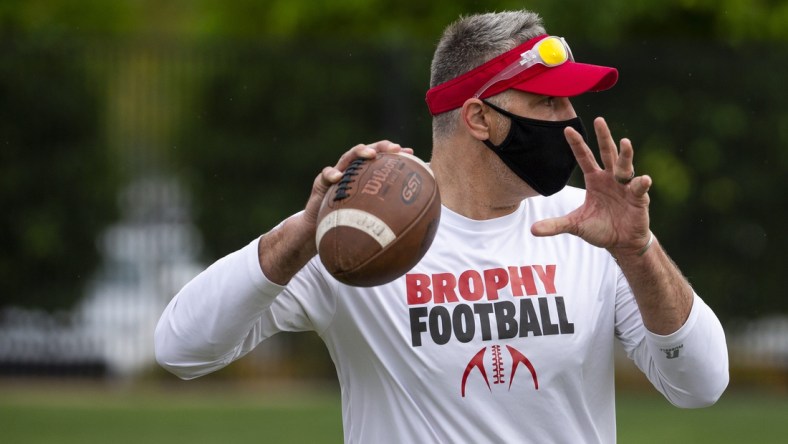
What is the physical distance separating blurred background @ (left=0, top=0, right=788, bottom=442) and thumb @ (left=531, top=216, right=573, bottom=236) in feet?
30.5

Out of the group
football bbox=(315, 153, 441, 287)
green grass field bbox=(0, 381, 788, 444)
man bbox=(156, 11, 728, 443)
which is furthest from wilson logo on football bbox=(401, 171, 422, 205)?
green grass field bbox=(0, 381, 788, 444)

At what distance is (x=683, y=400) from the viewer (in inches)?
144

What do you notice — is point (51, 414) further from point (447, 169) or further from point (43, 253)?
point (447, 169)

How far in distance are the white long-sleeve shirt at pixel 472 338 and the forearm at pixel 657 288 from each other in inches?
3.1

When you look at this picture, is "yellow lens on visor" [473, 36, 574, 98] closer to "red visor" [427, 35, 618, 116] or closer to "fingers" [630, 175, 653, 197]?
"red visor" [427, 35, 618, 116]

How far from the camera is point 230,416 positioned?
1105cm

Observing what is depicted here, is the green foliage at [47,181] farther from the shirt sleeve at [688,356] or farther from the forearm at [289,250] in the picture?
the shirt sleeve at [688,356]

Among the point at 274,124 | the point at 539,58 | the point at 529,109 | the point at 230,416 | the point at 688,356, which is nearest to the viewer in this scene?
the point at 688,356

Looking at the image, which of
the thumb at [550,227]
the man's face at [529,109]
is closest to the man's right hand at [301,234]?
the thumb at [550,227]

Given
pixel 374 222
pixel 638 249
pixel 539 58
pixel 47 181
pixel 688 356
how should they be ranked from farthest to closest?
pixel 47 181 < pixel 539 58 < pixel 688 356 < pixel 638 249 < pixel 374 222

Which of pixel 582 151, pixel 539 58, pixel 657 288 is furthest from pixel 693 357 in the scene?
pixel 539 58

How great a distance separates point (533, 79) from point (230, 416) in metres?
7.85

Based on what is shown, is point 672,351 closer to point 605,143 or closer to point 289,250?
point 605,143

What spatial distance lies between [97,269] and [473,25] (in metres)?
9.71
